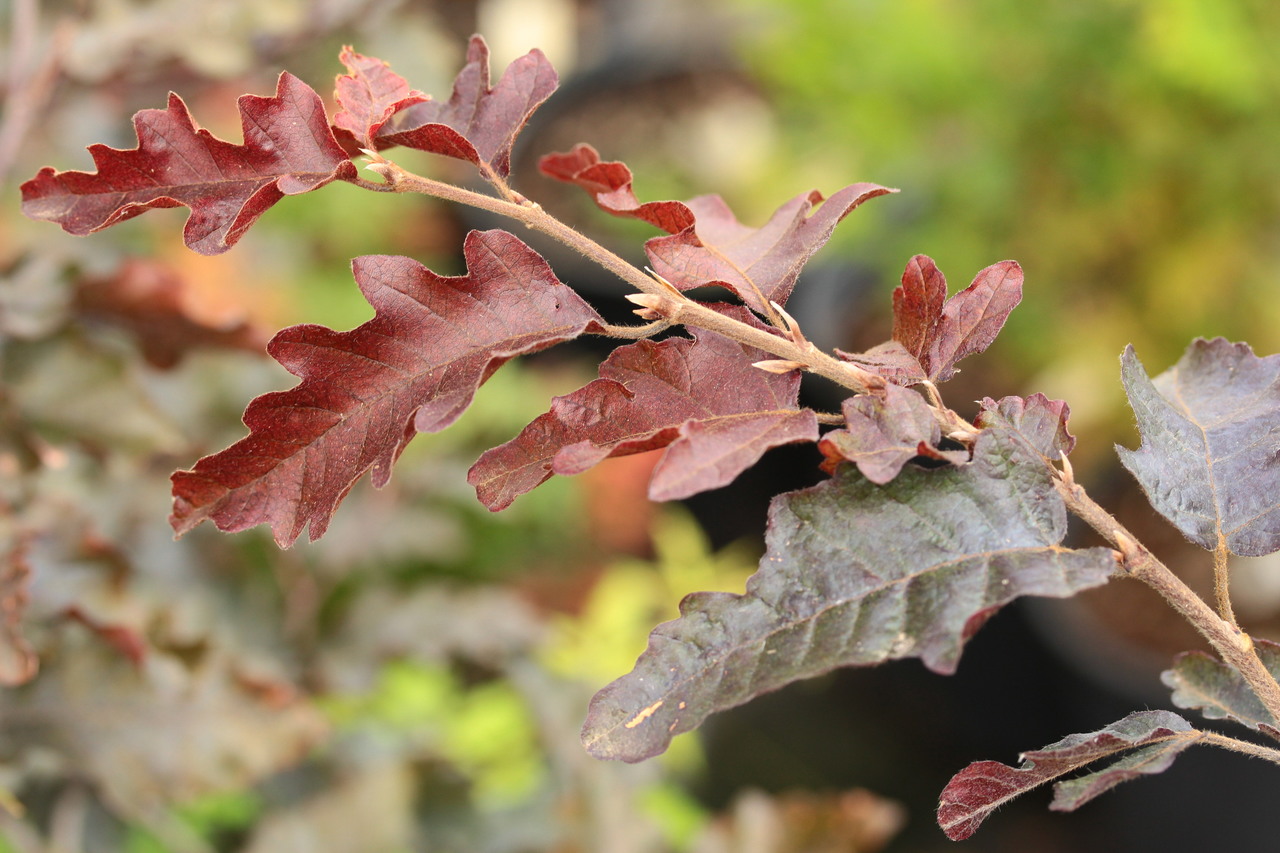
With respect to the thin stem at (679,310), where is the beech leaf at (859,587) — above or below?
below

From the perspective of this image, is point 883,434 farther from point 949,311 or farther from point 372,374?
point 372,374

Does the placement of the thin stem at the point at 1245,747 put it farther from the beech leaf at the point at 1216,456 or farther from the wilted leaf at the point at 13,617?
the wilted leaf at the point at 13,617

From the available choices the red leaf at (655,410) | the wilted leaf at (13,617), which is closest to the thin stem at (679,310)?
the red leaf at (655,410)

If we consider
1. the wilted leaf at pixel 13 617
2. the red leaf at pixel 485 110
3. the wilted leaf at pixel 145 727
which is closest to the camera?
the red leaf at pixel 485 110

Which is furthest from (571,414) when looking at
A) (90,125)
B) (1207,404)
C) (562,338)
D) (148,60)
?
(90,125)

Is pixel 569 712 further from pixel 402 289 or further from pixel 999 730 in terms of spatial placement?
pixel 999 730

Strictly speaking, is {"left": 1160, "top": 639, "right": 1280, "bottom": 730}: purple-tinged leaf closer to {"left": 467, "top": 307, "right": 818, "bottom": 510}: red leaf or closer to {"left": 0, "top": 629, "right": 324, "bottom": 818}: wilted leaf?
{"left": 467, "top": 307, "right": 818, "bottom": 510}: red leaf

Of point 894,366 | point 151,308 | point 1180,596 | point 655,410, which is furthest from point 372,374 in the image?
point 151,308
